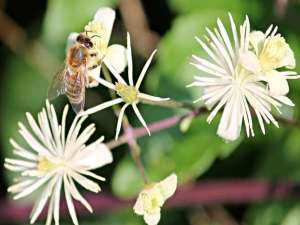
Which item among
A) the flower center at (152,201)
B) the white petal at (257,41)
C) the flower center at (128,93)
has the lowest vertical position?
the flower center at (152,201)

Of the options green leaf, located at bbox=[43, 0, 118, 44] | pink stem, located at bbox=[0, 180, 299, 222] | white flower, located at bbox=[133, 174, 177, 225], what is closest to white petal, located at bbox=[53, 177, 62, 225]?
white flower, located at bbox=[133, 174, 177, 225]

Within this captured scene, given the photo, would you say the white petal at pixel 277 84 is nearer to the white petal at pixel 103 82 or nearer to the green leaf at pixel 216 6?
the white petal at pixel 103 82

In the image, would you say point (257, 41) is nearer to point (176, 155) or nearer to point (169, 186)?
point (169, 186)

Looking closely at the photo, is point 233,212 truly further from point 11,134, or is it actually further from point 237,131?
point 237,131

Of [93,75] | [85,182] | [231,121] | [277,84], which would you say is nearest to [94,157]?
[85,182]

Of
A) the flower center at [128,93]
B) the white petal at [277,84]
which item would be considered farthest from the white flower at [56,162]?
the white petal at [277,84]

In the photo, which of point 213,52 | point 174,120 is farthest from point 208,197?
point 213,52

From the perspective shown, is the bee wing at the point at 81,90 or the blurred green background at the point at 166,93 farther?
the blurred green background at the point at 166,93
